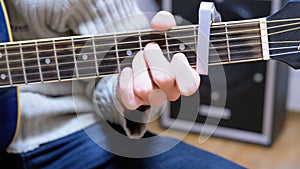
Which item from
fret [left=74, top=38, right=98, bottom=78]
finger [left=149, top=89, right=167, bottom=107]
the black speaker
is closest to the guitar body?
fret [left=74, top=38, right=98, bottom=78]

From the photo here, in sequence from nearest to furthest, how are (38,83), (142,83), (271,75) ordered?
(142,83) < (38,83) < (271,75)

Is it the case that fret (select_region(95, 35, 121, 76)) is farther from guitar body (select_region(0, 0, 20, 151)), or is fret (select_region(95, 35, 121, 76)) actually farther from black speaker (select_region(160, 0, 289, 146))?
black speaker (select_region(160, 0, 289, 146))

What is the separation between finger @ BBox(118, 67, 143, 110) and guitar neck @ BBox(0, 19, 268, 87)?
29 mm

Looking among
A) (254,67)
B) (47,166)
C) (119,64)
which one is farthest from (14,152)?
(254,67)

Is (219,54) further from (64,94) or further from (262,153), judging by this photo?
(262,153)

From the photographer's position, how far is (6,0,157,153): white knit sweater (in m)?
0.79

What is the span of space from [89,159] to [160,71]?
8.6 inches

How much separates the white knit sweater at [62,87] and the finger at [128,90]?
0.09 metres

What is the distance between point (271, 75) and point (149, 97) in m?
1.00

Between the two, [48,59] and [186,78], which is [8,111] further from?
[186,78]

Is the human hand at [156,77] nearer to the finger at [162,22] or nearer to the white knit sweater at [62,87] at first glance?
the finger at [162,22]

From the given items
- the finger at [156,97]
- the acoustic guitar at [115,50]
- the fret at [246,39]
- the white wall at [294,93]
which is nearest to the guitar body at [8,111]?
the acoustic guitar at [115,50]

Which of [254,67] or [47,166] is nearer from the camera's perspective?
[47,166]

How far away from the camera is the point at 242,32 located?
681 mm
